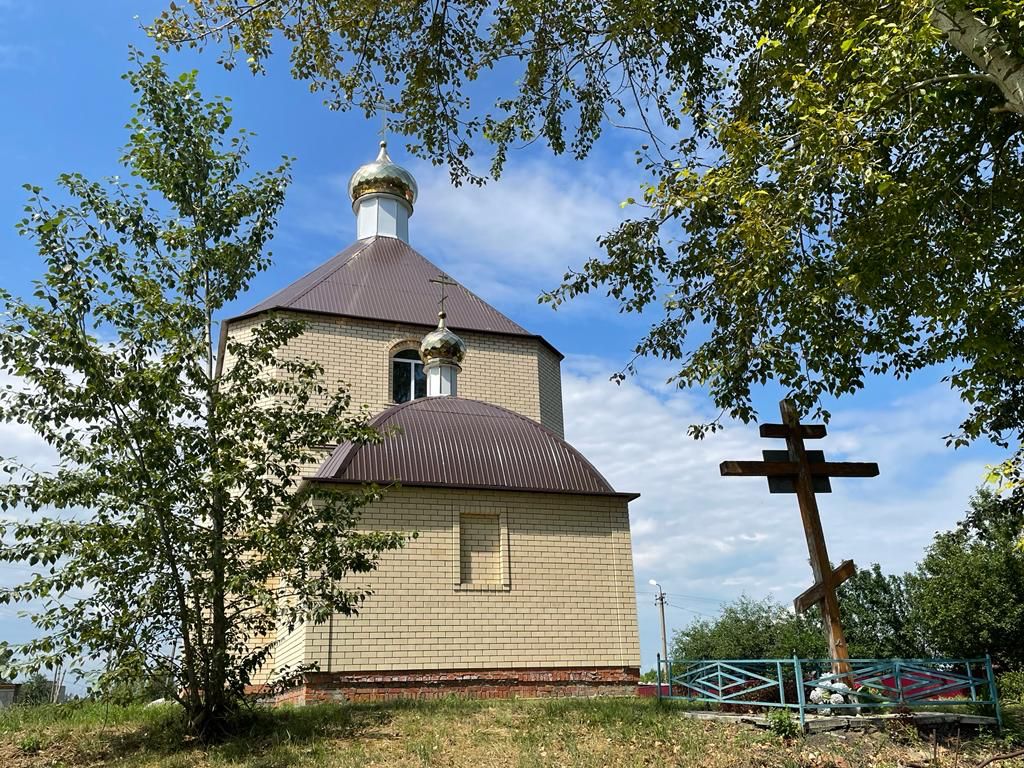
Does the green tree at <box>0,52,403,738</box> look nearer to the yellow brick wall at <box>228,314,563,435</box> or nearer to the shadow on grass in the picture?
the shadow on grass

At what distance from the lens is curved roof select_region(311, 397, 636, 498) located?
35.1ft

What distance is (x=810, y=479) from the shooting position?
850 centimetres

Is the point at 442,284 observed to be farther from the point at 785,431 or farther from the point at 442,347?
the point at 785,431

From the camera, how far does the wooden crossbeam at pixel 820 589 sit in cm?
796

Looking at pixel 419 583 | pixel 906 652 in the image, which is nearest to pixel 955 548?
pixel 906 652

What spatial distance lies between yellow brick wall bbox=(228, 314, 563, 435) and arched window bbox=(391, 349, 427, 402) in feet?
0.81

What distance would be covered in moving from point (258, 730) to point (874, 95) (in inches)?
275

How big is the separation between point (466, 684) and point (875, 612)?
23.1 m

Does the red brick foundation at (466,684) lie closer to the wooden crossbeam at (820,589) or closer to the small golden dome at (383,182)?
the wooden crossbeam at (820,589)

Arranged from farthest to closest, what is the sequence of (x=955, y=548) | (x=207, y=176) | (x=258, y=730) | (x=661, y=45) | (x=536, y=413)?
(x=955, y=548) < (x=536, y=413) < (x=661, y=45) < (x=207, y=176) < (x=258, y=730)

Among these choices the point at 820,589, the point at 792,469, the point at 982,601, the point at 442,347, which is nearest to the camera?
the point at 820,589

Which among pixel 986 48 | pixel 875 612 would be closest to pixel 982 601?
pixel 875 612

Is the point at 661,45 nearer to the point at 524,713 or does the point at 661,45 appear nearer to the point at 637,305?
the point at 637,305

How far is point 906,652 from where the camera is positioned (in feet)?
85.6
